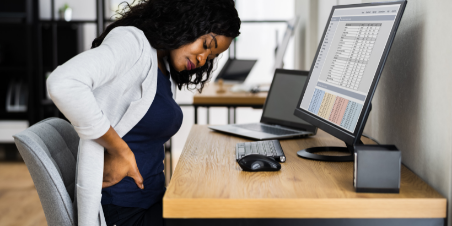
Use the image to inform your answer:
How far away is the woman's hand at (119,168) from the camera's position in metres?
1.03

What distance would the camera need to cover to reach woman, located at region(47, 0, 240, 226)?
2.89 ft

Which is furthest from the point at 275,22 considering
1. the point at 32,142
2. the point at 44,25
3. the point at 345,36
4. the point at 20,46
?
the point at 32,142

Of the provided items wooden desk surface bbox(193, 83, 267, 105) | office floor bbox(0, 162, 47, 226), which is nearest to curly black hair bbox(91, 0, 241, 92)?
wooden desk surface bbox(193, 83, 267, 105)

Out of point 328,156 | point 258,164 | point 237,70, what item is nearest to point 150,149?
point 258,164

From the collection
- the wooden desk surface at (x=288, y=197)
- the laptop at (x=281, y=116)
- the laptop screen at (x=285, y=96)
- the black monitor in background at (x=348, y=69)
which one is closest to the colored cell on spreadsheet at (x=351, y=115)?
the black monitor in background at (x=348, y=69)

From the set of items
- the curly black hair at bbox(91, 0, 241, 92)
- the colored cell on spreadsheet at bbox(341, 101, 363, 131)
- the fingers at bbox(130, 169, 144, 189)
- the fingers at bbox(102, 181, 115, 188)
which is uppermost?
the curly black hair at bbox(91, 0, 241, 92)

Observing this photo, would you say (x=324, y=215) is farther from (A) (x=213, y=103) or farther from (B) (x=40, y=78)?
(B) (x=40, y=78)

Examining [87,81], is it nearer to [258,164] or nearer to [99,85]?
[99,85]

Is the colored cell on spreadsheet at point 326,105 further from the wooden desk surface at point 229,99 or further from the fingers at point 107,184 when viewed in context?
the wooden desk surface at point 229,99

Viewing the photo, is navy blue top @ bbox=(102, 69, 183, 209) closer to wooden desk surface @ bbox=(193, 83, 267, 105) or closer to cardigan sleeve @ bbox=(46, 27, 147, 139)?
cardigan sleeve @ bbox=(46, 27, 147, 139)

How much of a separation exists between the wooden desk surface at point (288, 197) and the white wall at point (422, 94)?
65 mm

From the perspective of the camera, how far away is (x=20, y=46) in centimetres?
435

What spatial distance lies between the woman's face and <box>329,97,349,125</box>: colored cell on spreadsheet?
393 millimetres

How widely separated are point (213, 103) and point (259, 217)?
185cm
